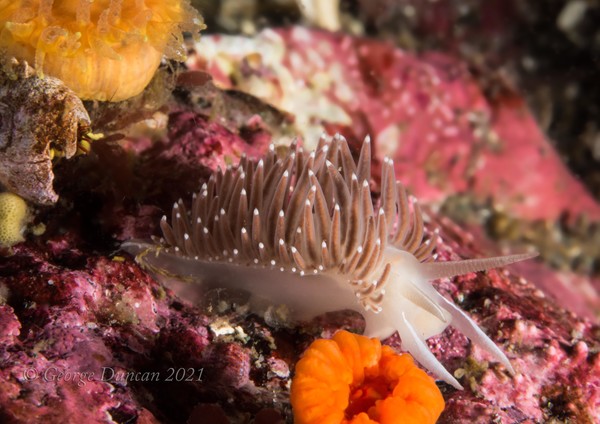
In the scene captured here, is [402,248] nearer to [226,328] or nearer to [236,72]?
[226,328]

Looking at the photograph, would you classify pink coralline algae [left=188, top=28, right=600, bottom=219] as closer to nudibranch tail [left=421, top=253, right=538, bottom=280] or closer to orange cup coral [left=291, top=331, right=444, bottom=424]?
nudibranch tail [left=421, top=253, right=538, bottom=280]

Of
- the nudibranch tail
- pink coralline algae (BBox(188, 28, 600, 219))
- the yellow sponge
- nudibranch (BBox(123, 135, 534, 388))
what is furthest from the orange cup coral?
pink coralline algae (BBox(188, 28, 600, 219))

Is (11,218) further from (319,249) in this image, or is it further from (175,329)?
(319,249)

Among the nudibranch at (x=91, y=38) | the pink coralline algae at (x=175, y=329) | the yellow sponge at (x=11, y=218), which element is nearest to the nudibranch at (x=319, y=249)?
the pink coralline algae at (x=175, y=329)

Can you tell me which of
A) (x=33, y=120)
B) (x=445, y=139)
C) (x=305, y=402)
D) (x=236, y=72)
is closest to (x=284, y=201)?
(x=305, y=402)

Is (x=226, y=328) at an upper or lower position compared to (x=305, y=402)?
lower
